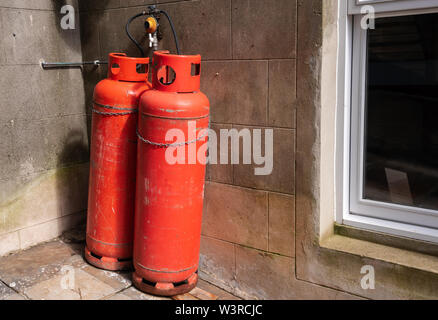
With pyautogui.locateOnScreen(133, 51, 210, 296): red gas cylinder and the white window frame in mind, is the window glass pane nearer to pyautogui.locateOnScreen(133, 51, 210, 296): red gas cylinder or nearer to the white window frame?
the white window frame

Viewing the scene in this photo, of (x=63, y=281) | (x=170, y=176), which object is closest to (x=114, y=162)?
(x=170, y=176)

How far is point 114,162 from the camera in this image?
131 inches

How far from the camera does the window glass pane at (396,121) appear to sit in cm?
285

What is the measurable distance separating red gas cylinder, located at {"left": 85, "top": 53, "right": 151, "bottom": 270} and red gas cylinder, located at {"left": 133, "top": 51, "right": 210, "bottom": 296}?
22 centimetres

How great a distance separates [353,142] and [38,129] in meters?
2.47

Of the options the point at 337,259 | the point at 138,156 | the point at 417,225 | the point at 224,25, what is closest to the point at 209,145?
the point at 138,156

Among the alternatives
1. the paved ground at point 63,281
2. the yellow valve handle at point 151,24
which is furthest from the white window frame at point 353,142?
the yellow valve handle at point 151,24

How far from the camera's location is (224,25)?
320 centimetres

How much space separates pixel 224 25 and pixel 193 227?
4.44 ft

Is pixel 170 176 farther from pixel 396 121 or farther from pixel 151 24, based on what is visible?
pixel 396 121

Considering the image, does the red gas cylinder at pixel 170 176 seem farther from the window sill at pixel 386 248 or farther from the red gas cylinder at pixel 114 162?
the window sill at pixel 386 248

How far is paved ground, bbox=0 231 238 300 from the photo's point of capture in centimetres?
320

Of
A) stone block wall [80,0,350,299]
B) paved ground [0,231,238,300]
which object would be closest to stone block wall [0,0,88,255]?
paved ground [0,231,238,300]

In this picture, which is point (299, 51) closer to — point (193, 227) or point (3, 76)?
point (193, 227)
